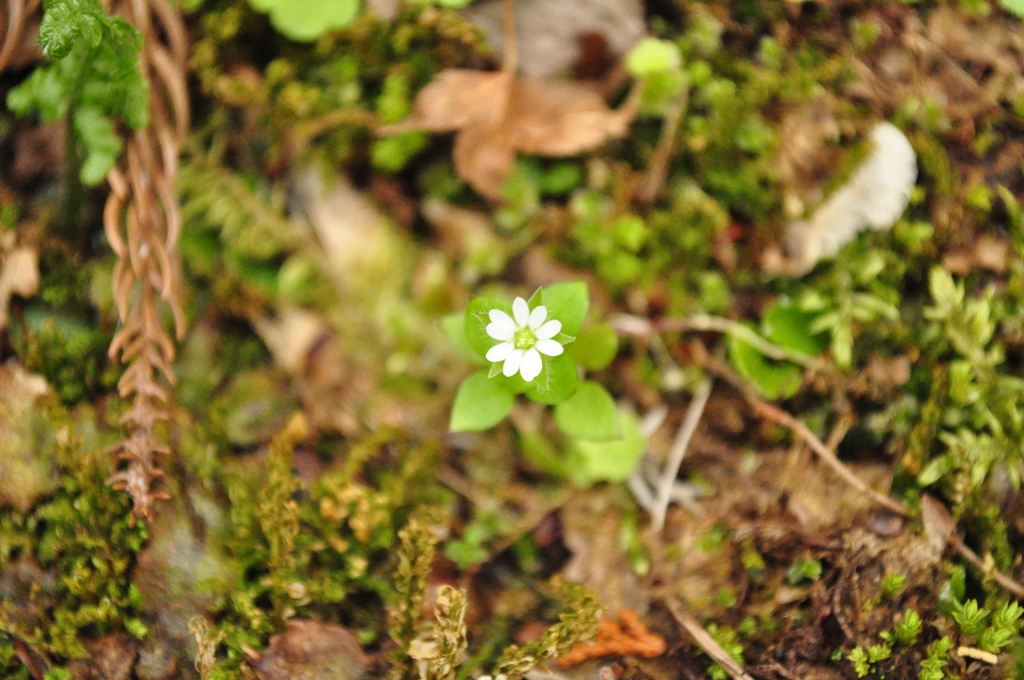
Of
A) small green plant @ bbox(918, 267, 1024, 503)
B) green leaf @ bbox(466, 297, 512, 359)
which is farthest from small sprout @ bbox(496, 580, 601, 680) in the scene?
small green plant @ bbox(918, 267, 1024, 503)

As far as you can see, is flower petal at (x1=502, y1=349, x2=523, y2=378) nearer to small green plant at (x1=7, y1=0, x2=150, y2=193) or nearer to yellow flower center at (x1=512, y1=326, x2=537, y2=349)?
yellow flower center at (x1=512, y1=326, x2=537, y2=349)

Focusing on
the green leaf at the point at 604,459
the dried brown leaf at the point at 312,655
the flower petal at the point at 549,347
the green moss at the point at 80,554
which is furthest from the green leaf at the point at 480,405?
the green moss at the point at 80,554

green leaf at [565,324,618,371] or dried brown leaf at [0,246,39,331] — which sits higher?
dried brown leaf at [0,246,39,331]

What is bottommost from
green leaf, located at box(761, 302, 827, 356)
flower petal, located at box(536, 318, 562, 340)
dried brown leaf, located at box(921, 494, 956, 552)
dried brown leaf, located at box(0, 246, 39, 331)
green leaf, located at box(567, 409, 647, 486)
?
green leaf, located at box(567, 409, 647, 486)

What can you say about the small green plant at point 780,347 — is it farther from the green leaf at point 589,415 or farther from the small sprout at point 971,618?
the small sprout at point 971,618

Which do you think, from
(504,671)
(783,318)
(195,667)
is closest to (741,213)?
(783,318)

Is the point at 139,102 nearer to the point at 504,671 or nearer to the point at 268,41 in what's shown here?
the point at 268,41
